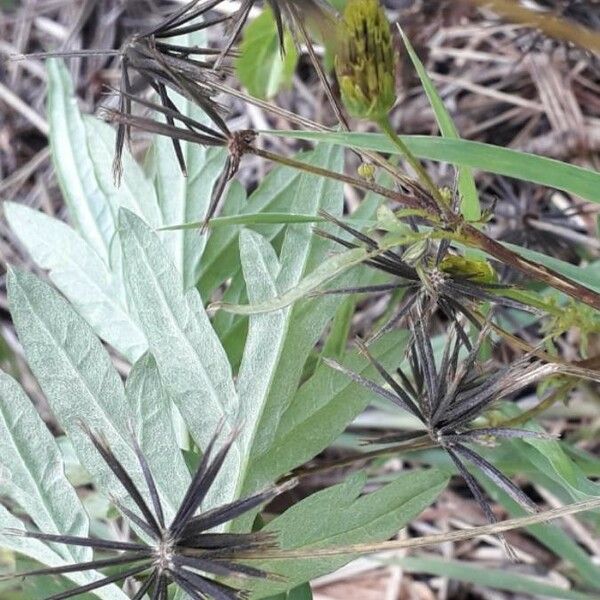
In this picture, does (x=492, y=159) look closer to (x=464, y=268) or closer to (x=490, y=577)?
(x=464, y=268)

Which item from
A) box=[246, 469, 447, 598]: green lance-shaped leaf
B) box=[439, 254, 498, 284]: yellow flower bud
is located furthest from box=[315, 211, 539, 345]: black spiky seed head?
box=[246, 469, 447, 598]: green lance-shaped leaf

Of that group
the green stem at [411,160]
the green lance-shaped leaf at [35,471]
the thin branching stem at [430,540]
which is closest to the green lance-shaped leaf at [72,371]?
the green lance-shaped leaf at [35,471]

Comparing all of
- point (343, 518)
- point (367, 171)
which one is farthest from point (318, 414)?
point (367, 171)

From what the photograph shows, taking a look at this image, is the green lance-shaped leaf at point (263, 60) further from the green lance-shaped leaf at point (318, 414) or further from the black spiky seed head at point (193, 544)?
the black spiky seed head at point (193, 544)

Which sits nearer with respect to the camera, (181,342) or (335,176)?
(335,176)

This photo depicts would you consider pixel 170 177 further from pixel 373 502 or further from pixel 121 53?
pixel 373 502
